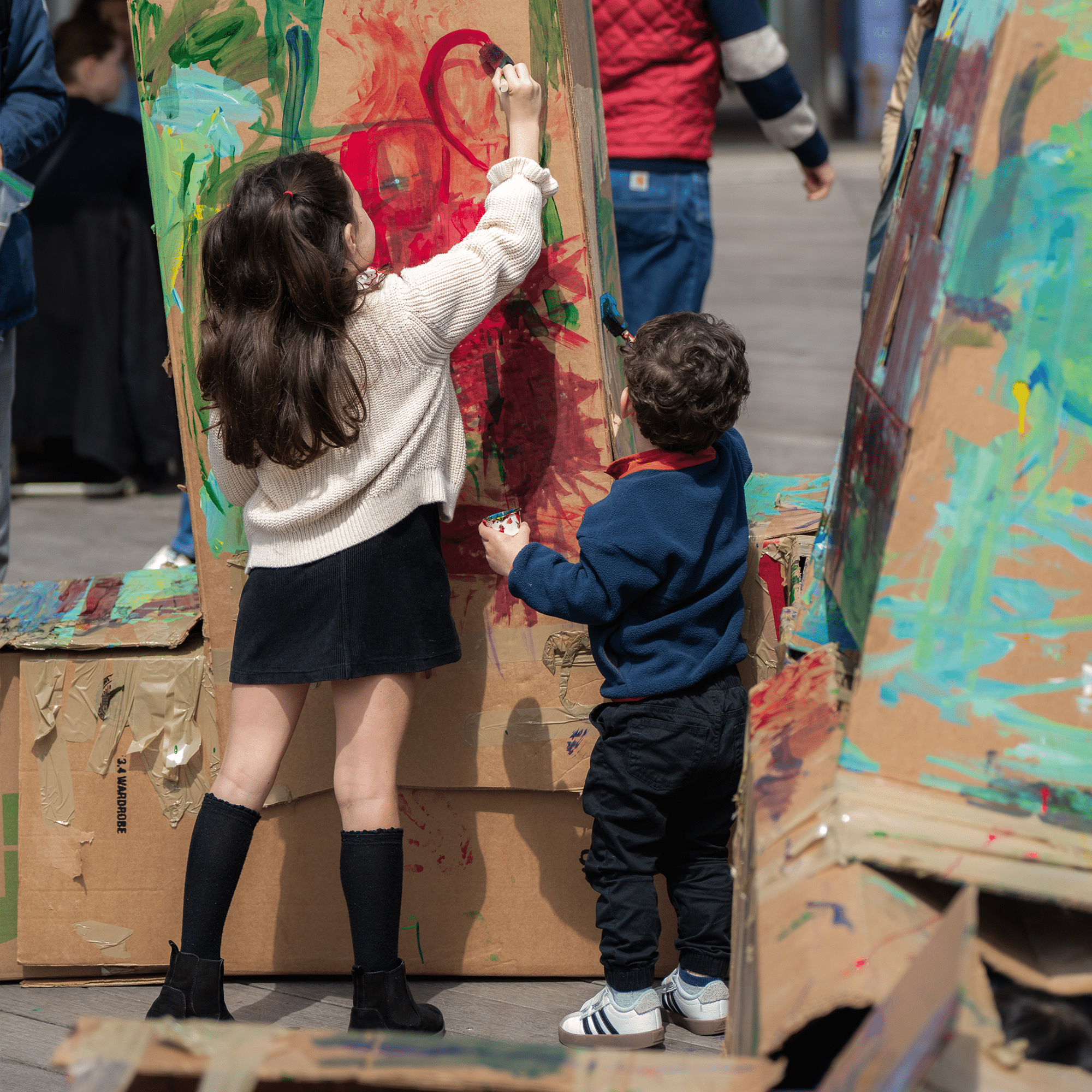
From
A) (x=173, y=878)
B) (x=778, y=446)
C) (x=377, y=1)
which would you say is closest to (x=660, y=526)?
(x=377, y=1)

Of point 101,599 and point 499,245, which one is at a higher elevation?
point 499,245

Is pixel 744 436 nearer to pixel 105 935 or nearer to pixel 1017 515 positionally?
pixel 105 935

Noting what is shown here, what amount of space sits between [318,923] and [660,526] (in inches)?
39.4

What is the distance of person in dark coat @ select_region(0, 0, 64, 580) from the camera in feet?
9.21

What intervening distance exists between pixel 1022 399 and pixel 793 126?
2.46 m

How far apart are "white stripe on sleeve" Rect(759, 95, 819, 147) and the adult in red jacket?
0.02 m

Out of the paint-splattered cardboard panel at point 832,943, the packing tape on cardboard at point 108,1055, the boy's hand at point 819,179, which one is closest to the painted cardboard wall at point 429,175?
the paint-splattered cardboard panel at point 832,943

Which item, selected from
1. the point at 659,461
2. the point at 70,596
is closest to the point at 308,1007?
the point at 70,596

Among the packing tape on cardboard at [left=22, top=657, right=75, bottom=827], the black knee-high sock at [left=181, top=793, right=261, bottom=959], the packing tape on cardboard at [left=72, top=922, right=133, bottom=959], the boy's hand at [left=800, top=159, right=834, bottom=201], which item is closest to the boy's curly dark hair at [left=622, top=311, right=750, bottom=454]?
the black knee-high sock at [left=181, top=793, right=261, bottom=959]

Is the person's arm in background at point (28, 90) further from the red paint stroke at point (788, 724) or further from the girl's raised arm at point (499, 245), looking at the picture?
the red paint stroke at point (788, 724)

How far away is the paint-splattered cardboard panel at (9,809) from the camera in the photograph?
2289 mm

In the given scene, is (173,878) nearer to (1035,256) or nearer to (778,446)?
(1035,256)

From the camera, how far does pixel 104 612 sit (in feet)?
7.75

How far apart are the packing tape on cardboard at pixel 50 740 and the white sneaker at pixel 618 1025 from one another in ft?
3.18
